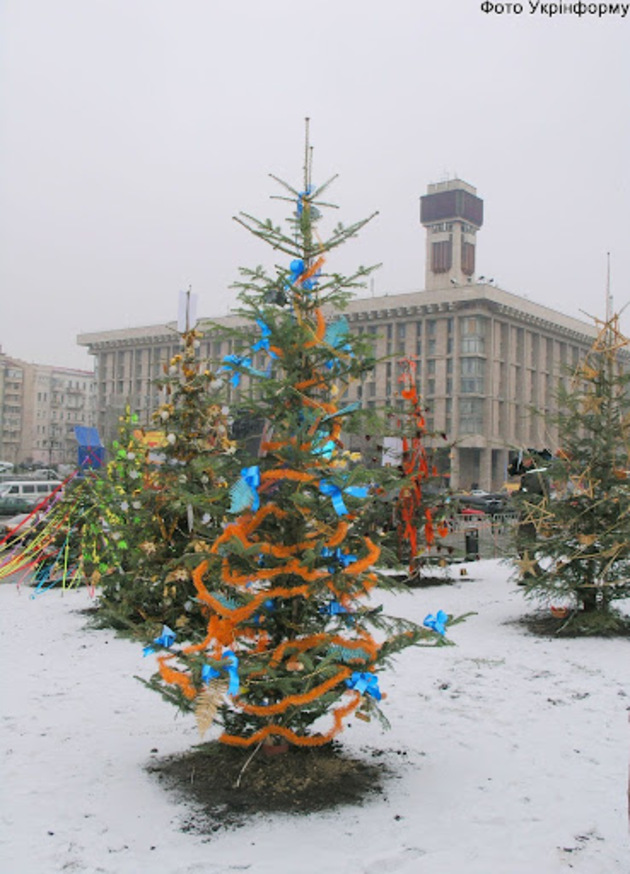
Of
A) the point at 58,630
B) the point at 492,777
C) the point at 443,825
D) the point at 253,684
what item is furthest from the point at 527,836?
the point at 58,630

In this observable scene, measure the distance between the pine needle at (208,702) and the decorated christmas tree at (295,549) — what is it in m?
0.01

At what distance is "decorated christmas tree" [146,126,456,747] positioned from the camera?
15.6 ft

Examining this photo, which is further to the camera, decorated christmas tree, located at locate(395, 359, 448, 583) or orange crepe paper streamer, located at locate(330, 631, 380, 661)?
decorated christmas tree, located at locate(395, 359, 448, 583)

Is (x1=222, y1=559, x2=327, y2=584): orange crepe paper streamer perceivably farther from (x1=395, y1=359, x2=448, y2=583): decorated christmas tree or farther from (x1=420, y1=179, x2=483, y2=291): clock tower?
(x1=420, y1=179, x2=483, y2=291): clock tower

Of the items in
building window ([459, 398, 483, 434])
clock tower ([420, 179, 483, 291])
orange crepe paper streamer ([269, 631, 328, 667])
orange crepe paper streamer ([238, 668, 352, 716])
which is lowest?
orange crepe paper streamer ([238, 668, 352, 716])

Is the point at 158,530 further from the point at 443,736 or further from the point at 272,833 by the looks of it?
the point at 272,833

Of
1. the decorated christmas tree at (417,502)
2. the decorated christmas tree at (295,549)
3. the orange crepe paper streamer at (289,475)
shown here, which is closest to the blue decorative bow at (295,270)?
the decorated christmas tree at (295,549)

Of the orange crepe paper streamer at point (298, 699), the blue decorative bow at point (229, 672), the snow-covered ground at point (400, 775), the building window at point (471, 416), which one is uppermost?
the building window at point (471, 416)

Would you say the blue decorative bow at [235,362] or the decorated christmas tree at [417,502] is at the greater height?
the blue decorative bow at [235,362]

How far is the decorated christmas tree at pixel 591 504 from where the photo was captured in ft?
31.3

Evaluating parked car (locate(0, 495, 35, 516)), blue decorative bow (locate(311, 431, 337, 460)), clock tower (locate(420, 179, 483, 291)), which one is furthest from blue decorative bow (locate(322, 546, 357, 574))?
clock tower (locate(420, 179, 483, 291))

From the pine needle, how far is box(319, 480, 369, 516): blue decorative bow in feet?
3.77

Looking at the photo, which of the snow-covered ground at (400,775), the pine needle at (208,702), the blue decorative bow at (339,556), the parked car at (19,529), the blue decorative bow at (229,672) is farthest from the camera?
the parked car at (19,529)

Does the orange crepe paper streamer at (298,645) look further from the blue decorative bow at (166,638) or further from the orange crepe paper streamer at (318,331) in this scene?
the orange crepe paper streamer at (318,331)
